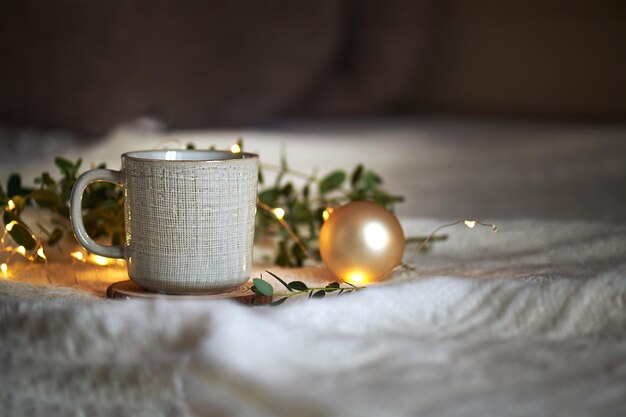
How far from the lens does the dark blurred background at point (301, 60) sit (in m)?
1.25

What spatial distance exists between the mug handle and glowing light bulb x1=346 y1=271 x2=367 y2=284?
169 millimetres

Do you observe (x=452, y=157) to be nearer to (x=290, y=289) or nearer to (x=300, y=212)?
(x=300, y=212)

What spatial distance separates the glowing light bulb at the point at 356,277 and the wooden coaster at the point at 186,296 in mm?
81

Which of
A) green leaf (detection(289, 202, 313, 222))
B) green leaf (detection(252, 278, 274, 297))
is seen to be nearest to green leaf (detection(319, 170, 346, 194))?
green leaf (detection(289, 202, 313, 222))

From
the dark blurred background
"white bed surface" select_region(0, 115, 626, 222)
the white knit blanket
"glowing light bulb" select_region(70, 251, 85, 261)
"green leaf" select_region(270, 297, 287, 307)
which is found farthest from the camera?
the dark blurred background

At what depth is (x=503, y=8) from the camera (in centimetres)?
163

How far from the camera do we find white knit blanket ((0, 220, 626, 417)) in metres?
0.38

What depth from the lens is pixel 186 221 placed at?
54cm


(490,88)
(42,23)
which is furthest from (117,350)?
(490,88)

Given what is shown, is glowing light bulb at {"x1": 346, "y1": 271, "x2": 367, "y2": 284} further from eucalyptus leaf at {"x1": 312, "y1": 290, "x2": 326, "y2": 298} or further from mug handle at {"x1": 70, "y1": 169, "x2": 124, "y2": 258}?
mug handle at {"x1": 70, "y1": 169, "x2": 124, "y2": 258}

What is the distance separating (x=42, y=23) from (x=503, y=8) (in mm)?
904

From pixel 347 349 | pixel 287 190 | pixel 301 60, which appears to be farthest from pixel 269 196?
pixel 301 60

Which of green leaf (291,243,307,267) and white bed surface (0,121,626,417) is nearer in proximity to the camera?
white bed surface (0,121,626,417)

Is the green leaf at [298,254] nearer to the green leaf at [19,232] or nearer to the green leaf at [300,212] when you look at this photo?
the green leaf at [300,212]
